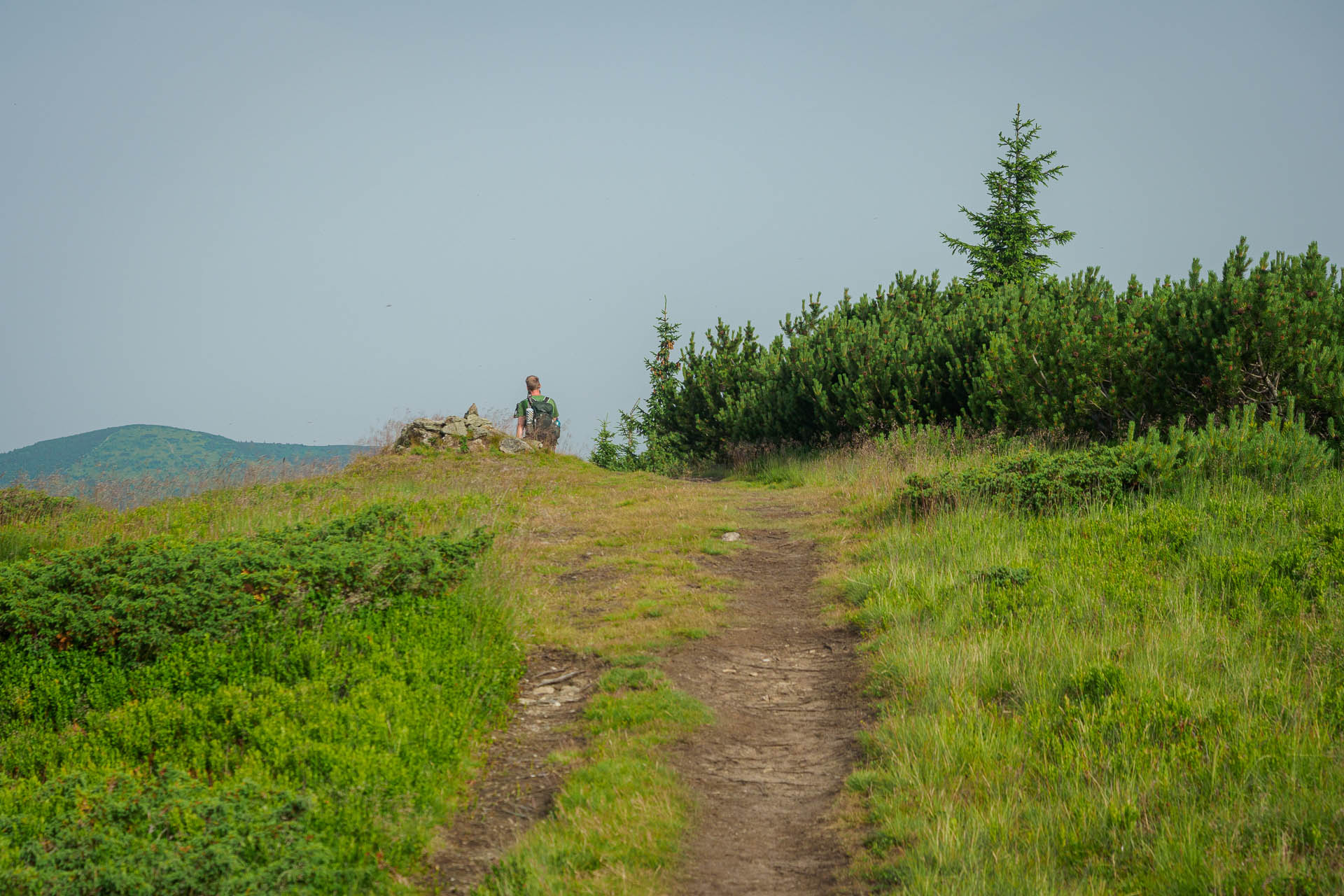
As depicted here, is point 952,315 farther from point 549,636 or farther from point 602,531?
point 549,636

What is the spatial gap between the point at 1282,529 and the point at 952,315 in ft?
32.4

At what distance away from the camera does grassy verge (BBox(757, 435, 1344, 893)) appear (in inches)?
153

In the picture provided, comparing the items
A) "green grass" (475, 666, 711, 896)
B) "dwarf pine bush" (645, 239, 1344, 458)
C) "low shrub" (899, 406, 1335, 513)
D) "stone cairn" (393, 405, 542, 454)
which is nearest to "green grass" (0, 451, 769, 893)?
"green grass" (475, 666, 711, 896)

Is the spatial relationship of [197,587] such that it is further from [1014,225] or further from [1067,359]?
[1014,225]

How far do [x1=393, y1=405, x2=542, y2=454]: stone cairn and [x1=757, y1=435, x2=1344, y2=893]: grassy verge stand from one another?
12869mm

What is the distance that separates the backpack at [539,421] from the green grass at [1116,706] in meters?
13.8

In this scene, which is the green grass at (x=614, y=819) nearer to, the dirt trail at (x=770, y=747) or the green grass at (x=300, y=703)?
the green grass at (x=300, y=703)

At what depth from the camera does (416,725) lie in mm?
5367

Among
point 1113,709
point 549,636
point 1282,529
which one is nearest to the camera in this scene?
point 1113,709

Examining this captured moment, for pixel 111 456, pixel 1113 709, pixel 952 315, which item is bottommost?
pixel 1113 709

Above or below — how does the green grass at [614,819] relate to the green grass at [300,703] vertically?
below

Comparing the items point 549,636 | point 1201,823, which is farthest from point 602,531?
point 1201,823

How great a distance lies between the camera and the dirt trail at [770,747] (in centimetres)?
430

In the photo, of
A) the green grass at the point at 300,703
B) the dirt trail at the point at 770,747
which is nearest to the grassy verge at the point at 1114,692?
the dirt trail at the point at 770,747
